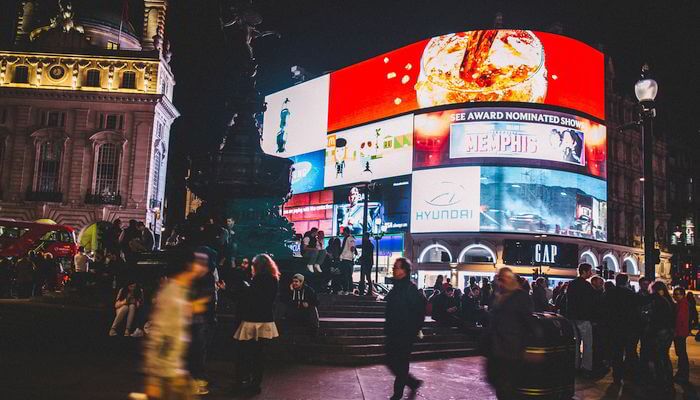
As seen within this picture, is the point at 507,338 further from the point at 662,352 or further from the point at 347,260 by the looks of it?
the point at 347,260

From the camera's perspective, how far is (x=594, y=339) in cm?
1083

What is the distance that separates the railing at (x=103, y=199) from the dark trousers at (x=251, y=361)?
43013 millimetres

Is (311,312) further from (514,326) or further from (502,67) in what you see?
(502,67)

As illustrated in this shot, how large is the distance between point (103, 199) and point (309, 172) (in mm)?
19870

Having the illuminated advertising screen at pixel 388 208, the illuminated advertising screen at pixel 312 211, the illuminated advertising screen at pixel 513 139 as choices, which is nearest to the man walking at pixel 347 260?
the illuminated advertising screen at pixel 388 208

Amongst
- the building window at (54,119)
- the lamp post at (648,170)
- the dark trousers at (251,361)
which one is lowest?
the dark trousers at (251,361)

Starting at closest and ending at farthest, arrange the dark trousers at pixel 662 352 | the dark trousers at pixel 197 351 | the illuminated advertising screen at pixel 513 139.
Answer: the dark trousers at pixel 197 351 < the dark trousers at pixel 662 352 < the illuminated advertising screen at pixel 513 139

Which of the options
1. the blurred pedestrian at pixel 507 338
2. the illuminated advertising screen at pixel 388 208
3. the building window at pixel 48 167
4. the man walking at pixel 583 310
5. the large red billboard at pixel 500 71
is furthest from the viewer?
the building window at pixel 48 167

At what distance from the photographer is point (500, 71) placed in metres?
43.7

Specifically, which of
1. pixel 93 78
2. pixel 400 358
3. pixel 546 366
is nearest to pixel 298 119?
pixel 93 78

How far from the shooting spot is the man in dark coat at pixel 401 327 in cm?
750

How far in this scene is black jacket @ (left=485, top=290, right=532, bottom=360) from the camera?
20.7 ft

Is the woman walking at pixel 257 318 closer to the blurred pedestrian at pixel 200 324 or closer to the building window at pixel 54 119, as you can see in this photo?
the blurred pedestrian at pixel 200 324

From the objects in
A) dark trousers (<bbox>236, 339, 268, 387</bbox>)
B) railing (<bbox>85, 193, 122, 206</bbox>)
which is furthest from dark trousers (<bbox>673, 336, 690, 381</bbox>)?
railing (<bbox>85, 193, 122, 206</bbox>)
